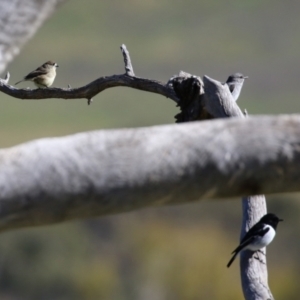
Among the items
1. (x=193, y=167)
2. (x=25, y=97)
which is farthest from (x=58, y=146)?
(x=25, y=97)

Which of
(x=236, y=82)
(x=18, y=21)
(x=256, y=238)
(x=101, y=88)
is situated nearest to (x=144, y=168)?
(x=18, y=21)

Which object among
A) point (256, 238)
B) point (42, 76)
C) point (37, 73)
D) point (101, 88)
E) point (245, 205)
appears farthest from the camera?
point (37, 73)

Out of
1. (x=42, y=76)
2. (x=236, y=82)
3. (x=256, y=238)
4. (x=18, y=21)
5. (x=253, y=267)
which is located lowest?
(x=253, y=267)

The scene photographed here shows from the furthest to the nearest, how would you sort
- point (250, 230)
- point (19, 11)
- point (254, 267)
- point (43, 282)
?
point (43, 282)
point (250, 230)
point (254, 267)
point (19, 11)

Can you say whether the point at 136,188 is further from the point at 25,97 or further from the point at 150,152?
the point at 25,97

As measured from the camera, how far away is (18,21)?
2.85m

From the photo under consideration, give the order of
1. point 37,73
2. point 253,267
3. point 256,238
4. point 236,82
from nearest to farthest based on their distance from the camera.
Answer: point 253,267, point 256,238, point 236,82, point 37,73

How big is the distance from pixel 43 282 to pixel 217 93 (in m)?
15.5

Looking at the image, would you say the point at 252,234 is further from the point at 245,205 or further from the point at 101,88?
the point at 101,88

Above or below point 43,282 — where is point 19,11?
above

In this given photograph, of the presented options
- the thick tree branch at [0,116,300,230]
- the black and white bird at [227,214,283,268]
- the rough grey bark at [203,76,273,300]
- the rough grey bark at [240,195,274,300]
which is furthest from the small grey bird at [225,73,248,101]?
the thick tree branch at [0,116,300,230]

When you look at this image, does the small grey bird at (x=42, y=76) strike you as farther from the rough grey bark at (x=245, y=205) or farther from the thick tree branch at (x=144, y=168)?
the thick tree branch at (x=144, y=168)

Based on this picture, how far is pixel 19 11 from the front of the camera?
282 centimetres

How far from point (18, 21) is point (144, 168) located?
3.13 ft
